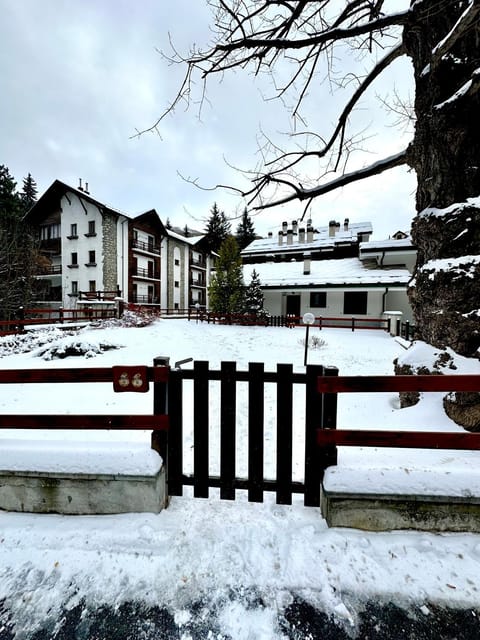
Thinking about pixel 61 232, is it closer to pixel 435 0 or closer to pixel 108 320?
pixel 108 320

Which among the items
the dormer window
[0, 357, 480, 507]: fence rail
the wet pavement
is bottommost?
the wet pavement

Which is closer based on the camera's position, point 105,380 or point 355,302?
point 105,380

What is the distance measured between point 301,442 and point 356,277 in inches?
610

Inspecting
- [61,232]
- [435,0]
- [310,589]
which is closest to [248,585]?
[310,589]

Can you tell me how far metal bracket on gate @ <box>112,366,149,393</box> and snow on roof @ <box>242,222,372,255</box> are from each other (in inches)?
1030

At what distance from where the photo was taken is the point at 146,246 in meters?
28.6

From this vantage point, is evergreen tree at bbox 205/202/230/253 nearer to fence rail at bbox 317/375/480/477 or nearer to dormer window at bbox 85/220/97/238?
dormer window at bbox 85/220/97/238

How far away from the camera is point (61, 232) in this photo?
88.7 feet

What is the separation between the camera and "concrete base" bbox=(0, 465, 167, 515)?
89.8 inches

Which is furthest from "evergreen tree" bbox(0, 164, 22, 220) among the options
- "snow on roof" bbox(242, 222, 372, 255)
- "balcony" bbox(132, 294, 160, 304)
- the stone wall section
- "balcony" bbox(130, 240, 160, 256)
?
"snow on roof" bbox(242, 222, 372, 255)

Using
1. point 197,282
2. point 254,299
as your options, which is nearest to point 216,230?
point 197,282

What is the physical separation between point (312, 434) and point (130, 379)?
1568 millimetres

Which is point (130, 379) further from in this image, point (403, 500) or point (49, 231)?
point (49, 231)

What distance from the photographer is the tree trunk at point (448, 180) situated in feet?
10.7
